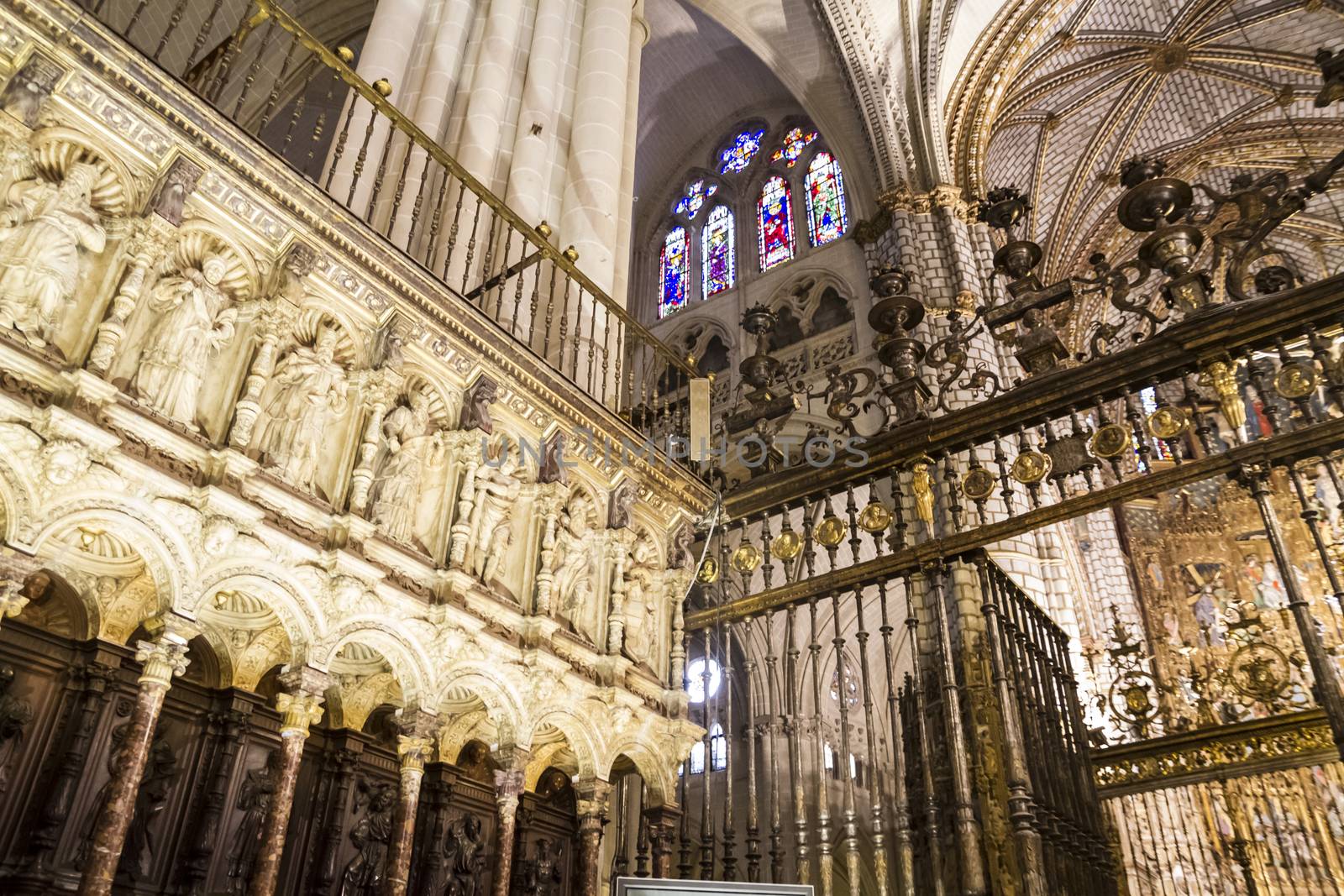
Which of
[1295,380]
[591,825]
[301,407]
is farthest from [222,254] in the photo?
[1295,380]

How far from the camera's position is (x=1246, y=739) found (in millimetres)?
9305

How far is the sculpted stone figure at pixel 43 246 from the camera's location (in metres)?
3.59

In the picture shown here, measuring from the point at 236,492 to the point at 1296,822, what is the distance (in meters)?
14.7

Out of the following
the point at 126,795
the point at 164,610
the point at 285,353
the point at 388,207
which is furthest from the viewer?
the point at 388,207

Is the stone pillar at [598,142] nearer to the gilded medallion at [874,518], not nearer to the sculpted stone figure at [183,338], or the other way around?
the gilded medallion at [874,518]

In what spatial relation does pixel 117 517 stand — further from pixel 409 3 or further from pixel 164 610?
pixel 409 3

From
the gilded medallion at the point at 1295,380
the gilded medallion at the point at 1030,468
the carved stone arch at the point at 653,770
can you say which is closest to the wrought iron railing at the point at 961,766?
the carved stone arch at the point at 653,770

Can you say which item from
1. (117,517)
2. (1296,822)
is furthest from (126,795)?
(1296,822)

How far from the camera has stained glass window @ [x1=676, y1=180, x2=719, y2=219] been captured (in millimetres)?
20062

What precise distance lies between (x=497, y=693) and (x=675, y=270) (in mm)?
15656

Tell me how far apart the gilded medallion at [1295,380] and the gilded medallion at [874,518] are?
218cm

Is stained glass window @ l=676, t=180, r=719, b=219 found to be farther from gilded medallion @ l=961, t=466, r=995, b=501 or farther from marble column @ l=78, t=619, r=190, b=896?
marble column @ l=78, t=619, r=190, b=896

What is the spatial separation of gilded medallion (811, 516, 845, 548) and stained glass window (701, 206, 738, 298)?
12804mm

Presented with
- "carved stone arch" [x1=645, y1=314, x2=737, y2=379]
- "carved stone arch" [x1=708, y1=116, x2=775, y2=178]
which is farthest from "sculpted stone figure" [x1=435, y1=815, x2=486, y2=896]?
"carved stone arch" [x1=708, y1=116, x2=775, y2=178]
